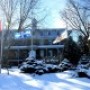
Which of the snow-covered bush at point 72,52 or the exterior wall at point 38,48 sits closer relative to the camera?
the snow-covered bush at point 72,52

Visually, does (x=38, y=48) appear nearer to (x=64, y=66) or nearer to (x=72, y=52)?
(x=72, y=52)

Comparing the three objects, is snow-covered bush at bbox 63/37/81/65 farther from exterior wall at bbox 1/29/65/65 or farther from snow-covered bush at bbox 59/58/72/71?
snow-covered bush at bbox 59/58/72/71

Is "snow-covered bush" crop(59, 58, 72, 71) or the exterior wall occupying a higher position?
the exterior wall

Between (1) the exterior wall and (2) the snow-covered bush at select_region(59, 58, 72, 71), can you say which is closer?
(2) the snow-covered bush at select_region(59, 58, 72, 71)

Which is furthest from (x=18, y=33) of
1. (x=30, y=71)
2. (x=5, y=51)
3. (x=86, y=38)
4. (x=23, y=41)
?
(x=23, y=41)

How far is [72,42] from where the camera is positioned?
40.5 m

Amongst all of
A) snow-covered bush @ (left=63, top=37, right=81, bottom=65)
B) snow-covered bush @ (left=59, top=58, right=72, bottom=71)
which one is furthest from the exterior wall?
snow-covered bush @ (left=59, top=58, right=72, bottom=71)

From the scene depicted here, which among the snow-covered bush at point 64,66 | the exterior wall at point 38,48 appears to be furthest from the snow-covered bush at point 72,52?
the snow-covered bush at point 64,66

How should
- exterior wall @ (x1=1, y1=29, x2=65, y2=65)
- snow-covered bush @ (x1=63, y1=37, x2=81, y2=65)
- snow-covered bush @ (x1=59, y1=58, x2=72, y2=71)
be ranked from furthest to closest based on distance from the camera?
exterior wall @ (x1=1, y1=29, x2=65, y2=65) < snow-covered bush @ (x1=63, y1=37, x2=81, y2=65) < snow-covered bush @ (x1=59, y1=58, x2=72, y2=71)

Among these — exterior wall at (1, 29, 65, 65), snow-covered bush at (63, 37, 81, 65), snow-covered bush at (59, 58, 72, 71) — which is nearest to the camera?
snow-covered bush at (59, 58, 72, 71)

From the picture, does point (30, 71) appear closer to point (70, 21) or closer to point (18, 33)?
point (18, 33)

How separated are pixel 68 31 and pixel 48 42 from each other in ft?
77.1

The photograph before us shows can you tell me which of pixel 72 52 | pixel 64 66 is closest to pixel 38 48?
pixel 72 52

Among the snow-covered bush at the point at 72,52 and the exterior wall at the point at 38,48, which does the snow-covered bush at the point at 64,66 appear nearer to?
the snow-covered bush at the point at 72,52
